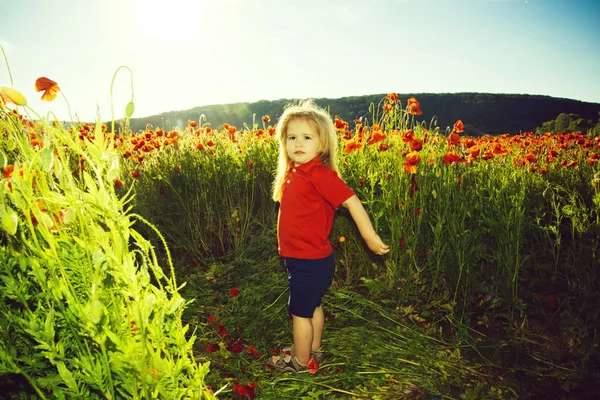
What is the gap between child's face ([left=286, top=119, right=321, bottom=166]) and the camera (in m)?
1.81

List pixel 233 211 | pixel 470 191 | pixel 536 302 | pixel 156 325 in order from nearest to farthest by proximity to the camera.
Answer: pixel 156 325 → pixel 536 302 → pixel 470 191 → pixel 233 211

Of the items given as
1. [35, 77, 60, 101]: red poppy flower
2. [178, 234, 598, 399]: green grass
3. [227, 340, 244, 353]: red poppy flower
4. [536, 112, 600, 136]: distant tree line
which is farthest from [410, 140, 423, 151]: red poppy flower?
[536, 112, 600, 136]: distant tree line

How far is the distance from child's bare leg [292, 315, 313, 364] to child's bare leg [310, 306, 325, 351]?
0.33 feet

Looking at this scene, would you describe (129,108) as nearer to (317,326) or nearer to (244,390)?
(244,390)

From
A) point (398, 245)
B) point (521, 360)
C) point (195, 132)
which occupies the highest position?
point (195, 132)

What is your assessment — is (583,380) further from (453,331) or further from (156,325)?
(156,325)

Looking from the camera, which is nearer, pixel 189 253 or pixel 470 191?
pixel 470 191

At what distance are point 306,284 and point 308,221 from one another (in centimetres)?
31

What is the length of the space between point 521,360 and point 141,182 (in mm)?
3267

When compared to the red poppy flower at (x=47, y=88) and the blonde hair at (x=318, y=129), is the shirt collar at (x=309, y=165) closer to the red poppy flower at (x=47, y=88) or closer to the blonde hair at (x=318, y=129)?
the blonde hair at (x=318, y=129)

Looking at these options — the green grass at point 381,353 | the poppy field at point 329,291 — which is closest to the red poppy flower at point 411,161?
the poppy field at point 329,291

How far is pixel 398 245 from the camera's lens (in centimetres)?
223

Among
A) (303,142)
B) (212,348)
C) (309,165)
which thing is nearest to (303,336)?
(212,348)

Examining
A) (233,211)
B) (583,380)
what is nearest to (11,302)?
(233,211)
